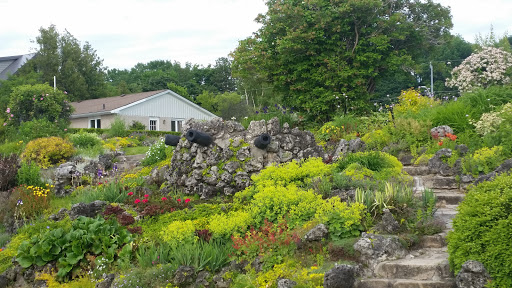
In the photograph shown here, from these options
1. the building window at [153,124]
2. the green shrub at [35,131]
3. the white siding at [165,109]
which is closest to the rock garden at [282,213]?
the green shrub at [35,131]

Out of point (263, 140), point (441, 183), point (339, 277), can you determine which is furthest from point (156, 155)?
point (339, 277)

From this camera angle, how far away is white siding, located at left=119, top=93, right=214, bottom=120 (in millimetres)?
29969

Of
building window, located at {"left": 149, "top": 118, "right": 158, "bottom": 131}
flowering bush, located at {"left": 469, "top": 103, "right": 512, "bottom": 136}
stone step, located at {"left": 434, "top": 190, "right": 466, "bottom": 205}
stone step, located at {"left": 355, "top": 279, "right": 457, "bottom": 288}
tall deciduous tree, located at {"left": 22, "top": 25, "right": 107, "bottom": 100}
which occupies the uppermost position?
tall deciduous tree, located at {"left": 22, "top": 25, "right": 107, "bottom": 100}

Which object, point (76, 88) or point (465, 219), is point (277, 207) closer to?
point (465, 219)

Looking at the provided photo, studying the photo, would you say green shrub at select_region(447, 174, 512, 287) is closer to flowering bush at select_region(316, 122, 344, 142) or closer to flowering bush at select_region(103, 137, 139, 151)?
flowering bush at select_region(316, 122, 344, 142)

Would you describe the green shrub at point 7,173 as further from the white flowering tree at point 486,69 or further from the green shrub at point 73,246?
the white flowering tree at point 486,69

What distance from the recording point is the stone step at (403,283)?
184 inches

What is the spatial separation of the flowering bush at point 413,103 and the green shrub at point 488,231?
8666mm

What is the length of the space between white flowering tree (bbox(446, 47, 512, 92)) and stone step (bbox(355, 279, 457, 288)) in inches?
532

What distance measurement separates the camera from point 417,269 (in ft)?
16.3

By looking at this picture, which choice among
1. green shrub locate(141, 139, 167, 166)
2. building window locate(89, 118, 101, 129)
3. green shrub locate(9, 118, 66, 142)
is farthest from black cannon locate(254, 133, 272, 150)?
building window locate(89, 118, 101, 129)

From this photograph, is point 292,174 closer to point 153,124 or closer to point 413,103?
point 413,103

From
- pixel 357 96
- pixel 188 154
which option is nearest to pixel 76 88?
pixel 357 96

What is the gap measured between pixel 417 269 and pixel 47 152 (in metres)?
11.7
